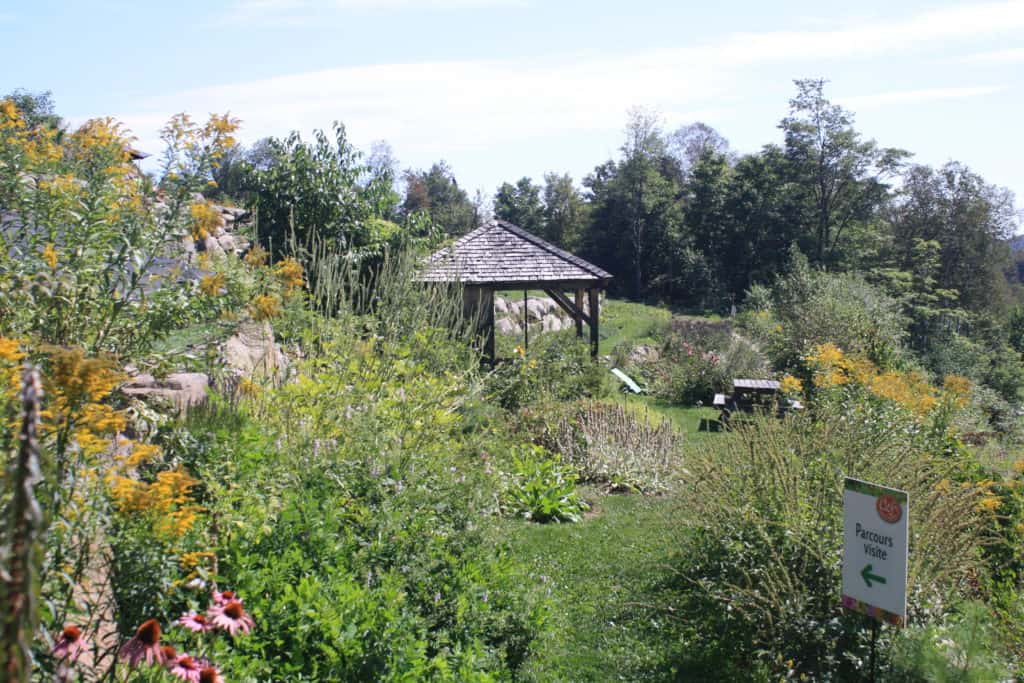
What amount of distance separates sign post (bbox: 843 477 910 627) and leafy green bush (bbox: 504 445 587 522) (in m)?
3.96

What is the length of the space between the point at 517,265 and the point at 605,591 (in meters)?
8.63

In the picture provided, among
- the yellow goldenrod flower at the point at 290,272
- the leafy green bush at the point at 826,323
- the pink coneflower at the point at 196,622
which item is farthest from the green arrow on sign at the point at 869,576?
the leafy green bush at the point at 826,323

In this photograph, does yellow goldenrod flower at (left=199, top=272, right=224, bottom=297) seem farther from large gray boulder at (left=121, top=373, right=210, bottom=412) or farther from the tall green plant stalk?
the tall green plant stalk

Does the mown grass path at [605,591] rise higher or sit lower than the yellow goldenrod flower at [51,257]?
lower

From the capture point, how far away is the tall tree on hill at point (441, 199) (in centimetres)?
3669

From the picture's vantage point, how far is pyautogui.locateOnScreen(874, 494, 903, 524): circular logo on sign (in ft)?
11.4

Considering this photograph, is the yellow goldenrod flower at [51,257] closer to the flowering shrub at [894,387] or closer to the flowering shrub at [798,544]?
the flowering shrub at [798,544]

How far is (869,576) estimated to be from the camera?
3531mm

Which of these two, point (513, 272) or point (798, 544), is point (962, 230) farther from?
point (798, 544)

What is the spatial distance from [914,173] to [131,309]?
135 feet

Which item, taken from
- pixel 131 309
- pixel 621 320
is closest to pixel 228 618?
pixel 131 309

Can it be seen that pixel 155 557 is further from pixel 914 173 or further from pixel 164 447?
pixel 914 173

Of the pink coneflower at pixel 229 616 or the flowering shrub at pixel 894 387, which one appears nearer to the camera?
the pink coneflower at pixel 229 616

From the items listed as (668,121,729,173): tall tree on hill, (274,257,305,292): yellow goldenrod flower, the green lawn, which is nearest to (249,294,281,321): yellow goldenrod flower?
(274,257,305,292): yellow goldenrod flower
